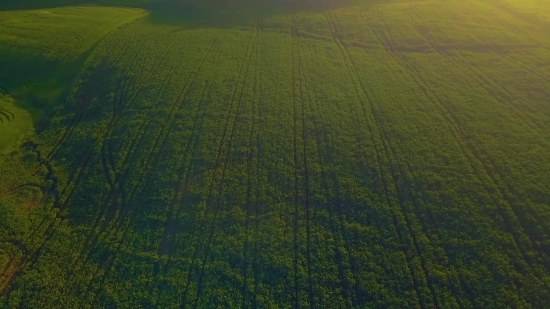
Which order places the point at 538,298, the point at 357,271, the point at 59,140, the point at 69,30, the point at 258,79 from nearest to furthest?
1. the point at 538,298
2. the point at 357,271
3. the point at 59,140
4. the point at 258,79
5. the point at 69,30

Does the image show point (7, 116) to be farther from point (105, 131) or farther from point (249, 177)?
point (249, 177)

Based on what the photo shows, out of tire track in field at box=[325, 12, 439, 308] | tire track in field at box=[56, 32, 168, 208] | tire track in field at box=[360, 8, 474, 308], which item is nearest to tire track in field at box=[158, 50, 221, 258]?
tire track in field at box=[56, 32, 168, 208]

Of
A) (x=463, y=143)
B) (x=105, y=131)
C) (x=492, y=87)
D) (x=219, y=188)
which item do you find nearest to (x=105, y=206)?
(x=219, y=188)

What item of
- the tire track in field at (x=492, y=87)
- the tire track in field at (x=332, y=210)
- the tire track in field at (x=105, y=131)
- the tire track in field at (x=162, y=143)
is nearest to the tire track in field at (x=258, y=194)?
the tire track in field at (x=332, y=210)

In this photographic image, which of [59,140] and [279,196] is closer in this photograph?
[279,196]

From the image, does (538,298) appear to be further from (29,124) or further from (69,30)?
(69,30)

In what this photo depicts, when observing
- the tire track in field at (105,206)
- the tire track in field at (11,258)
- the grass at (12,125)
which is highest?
the grass at (12,125)

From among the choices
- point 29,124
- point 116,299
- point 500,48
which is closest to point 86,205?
point 116,299

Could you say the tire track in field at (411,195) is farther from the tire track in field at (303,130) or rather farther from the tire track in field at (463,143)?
the tire track in field at (303,130)
